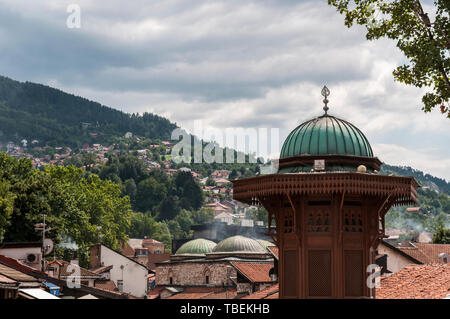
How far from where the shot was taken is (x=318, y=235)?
20.8 m

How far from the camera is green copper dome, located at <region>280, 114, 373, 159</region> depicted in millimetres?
21250

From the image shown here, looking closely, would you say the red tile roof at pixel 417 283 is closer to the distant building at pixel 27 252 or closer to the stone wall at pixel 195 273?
the distant building at pixel 27 252

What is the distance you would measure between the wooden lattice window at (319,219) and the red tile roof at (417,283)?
463 cm

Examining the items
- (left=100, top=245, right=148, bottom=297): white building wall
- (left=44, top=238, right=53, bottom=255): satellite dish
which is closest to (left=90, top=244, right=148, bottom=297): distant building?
(left=100, top=245, right=148, bottom=297): white building wall

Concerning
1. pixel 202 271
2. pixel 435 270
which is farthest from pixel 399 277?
pixel 202 271

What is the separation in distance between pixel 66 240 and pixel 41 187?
1488 cm

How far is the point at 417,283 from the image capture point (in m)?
26.6

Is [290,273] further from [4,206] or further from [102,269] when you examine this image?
[102,269]

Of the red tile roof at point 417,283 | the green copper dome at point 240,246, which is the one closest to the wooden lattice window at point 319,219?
the red tile roof at point 417,283

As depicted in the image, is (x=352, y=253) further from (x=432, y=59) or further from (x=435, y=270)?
(x=435, y=270)

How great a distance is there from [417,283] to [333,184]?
29.1 ft
